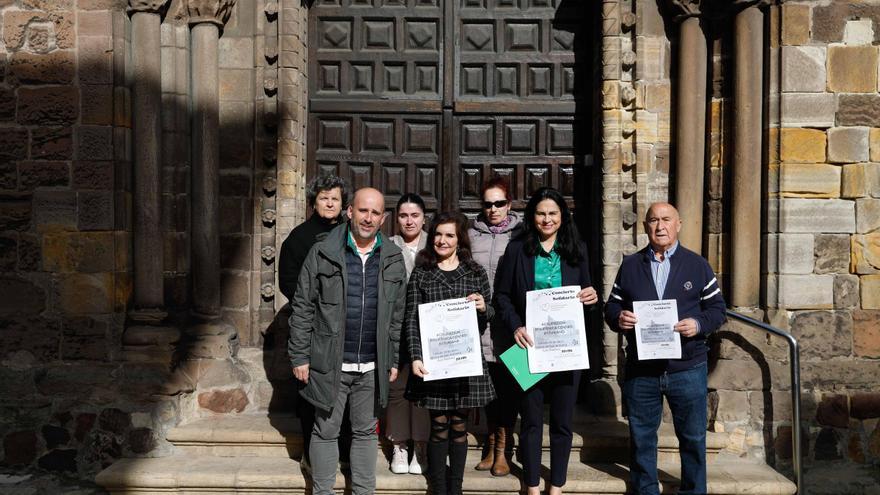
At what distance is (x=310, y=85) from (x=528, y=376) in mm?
3304

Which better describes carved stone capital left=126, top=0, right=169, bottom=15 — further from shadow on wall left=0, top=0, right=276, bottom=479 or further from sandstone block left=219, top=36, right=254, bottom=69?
sandstone block left=219, top=36, right=254, bottom=69

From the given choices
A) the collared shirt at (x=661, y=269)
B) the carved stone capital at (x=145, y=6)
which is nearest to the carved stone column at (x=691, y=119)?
the collared shirt at (x=661, y=269)

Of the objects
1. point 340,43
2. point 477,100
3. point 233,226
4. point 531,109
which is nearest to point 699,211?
point 531,109

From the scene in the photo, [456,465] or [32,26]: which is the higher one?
[32,26]

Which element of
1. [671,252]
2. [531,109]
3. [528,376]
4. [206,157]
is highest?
[531,109]

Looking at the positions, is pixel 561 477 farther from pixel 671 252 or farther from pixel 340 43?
pixel 340 43

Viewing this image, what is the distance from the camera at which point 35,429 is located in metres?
5.35

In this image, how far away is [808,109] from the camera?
546 centimetres

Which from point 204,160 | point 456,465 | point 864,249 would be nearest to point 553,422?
point 456,465

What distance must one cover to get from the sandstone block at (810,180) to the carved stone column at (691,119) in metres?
0.60

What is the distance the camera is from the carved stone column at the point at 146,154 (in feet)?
18.2

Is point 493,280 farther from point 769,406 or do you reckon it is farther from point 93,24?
point 93,24

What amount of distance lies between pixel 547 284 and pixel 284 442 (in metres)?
2.19

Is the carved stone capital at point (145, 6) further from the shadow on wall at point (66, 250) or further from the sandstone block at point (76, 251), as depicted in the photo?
the sandstone block at point (76, 251)
